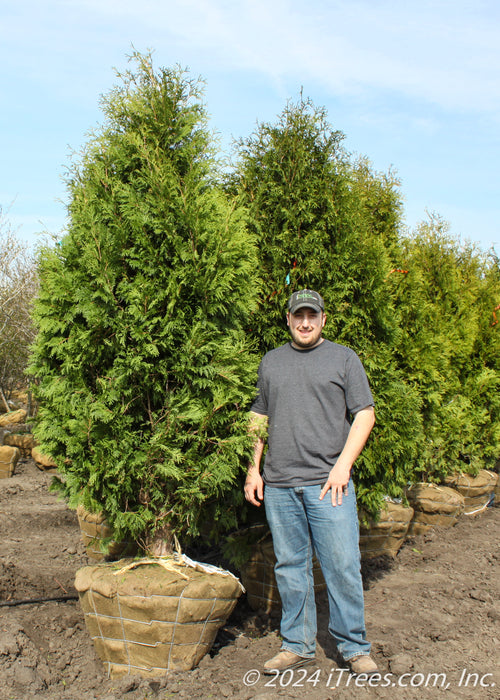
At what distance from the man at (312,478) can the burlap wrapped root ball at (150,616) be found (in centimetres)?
50

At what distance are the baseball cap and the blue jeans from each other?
1.19m

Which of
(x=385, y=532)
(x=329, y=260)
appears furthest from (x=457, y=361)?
(x=329, y=260)

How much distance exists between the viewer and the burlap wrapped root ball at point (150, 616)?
10.8 feet

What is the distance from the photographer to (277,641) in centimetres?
397

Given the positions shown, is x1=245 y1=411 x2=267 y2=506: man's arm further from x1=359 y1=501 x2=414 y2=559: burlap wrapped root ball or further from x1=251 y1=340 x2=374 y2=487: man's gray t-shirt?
x1=359 y1=501 x2=414 y2=559: burlap wrapped root ball

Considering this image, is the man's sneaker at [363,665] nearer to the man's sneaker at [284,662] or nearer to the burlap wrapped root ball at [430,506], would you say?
the man's sneaker at [284,662]

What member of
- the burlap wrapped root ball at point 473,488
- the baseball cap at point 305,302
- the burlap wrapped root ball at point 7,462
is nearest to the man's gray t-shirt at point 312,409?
the baseball cap at point 305,302

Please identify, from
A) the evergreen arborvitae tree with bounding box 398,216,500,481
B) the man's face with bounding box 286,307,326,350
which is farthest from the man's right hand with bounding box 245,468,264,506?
the evergreen arborvitae tree with bounding box 398,216,500,481

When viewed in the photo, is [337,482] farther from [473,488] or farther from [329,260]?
[473,488]

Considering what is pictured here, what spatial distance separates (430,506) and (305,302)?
4.50 metres

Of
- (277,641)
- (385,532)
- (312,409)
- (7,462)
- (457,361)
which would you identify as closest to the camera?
(312,409)

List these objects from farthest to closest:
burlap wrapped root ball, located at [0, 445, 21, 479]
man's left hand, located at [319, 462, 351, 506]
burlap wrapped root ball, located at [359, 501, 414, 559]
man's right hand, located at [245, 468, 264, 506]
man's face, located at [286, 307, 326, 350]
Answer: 1. burlap wrapped root ball, located at [0, 445, 21, 479]
2. burlap wrapped root ball, located at [359, 501, 414, 559]
3. man's right hand, located at [245, 468, 264, 506]
4. man's face, located at [286, 307, 326, 350]
5. man's left hand, located at [319, 462, 351, 506]

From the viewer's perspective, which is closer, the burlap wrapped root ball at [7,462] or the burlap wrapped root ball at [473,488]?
the burlap wrapped root ball at [473,488]

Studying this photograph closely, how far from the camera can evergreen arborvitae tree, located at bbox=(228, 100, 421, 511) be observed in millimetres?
4246
